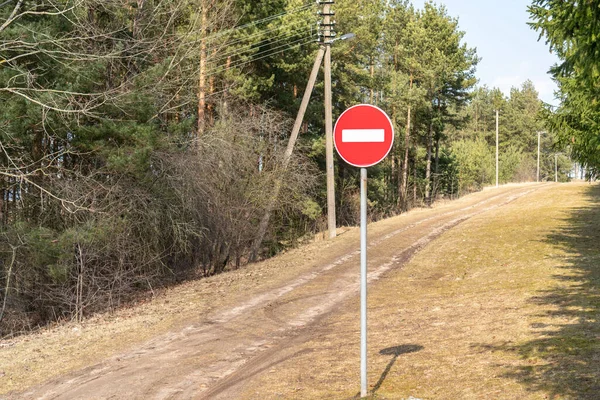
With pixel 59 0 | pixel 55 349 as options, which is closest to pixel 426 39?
pixel 59 0

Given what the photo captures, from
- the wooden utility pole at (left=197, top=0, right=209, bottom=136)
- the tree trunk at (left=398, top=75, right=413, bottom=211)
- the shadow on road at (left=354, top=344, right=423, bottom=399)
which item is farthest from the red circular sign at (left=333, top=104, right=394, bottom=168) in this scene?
the tree trunk at (left=398, top=75, right=413, bottom=211)

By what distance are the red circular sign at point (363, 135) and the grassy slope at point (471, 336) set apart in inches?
100

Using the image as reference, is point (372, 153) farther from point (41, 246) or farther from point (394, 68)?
point (394, 68)

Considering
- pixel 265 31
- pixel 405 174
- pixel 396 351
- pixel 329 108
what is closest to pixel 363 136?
pixel 396 351

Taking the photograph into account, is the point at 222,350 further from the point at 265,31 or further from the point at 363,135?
the point at 265,31

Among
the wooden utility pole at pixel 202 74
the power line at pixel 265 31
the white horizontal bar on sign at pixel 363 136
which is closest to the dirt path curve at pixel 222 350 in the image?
the white horizontal bar on sign at pixel 363 136

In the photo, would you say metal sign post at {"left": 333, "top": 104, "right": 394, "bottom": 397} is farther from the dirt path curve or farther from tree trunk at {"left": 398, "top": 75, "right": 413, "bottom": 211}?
tree trunk at {"left": 398, "top": 75, "right": 413, "bottom": 211}

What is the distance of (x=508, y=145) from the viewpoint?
95812 mm

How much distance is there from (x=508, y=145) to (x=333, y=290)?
90.6 metres

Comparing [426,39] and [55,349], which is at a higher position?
[426,39]

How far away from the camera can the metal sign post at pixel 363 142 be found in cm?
591

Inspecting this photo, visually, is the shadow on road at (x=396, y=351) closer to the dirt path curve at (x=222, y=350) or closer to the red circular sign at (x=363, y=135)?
the dirt path curve at (x=222, y=350)

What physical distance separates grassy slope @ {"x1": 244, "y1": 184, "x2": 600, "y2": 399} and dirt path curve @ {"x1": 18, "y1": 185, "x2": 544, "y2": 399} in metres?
0.49

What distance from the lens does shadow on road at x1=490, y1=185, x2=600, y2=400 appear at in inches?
217
